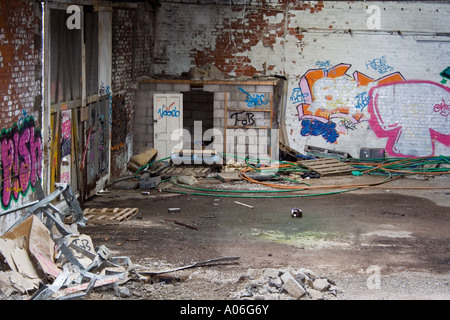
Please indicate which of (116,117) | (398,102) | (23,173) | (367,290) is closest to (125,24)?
(116,117)

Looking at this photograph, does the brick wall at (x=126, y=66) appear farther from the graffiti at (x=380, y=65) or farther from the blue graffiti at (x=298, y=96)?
the graffiti at (x=380, y=65)

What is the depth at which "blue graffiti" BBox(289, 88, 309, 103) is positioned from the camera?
18766mm

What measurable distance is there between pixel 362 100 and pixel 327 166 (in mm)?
2918

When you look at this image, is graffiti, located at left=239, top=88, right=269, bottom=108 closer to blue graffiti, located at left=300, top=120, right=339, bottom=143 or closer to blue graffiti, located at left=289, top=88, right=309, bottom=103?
blue graffiti, located at left=289, top=88, right=309, bottom=103

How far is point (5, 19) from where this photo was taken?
30.1ft

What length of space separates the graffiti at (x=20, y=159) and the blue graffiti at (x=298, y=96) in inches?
383

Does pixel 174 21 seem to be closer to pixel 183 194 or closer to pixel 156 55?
pixel 156 55

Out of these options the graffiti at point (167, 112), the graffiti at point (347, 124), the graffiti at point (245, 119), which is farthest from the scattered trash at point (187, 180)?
the graffiti at point (347, 124)

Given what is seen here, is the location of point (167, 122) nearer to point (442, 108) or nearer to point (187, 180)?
point (187, 180)

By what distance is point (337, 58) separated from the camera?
18562 mm

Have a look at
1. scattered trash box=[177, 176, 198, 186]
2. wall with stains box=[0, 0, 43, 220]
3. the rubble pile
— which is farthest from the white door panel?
the rubble pile

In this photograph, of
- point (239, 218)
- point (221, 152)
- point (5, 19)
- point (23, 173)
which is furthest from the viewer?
point (221, 152)

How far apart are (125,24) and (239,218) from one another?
249 inches

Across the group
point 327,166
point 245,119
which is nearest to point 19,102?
point 245,119
